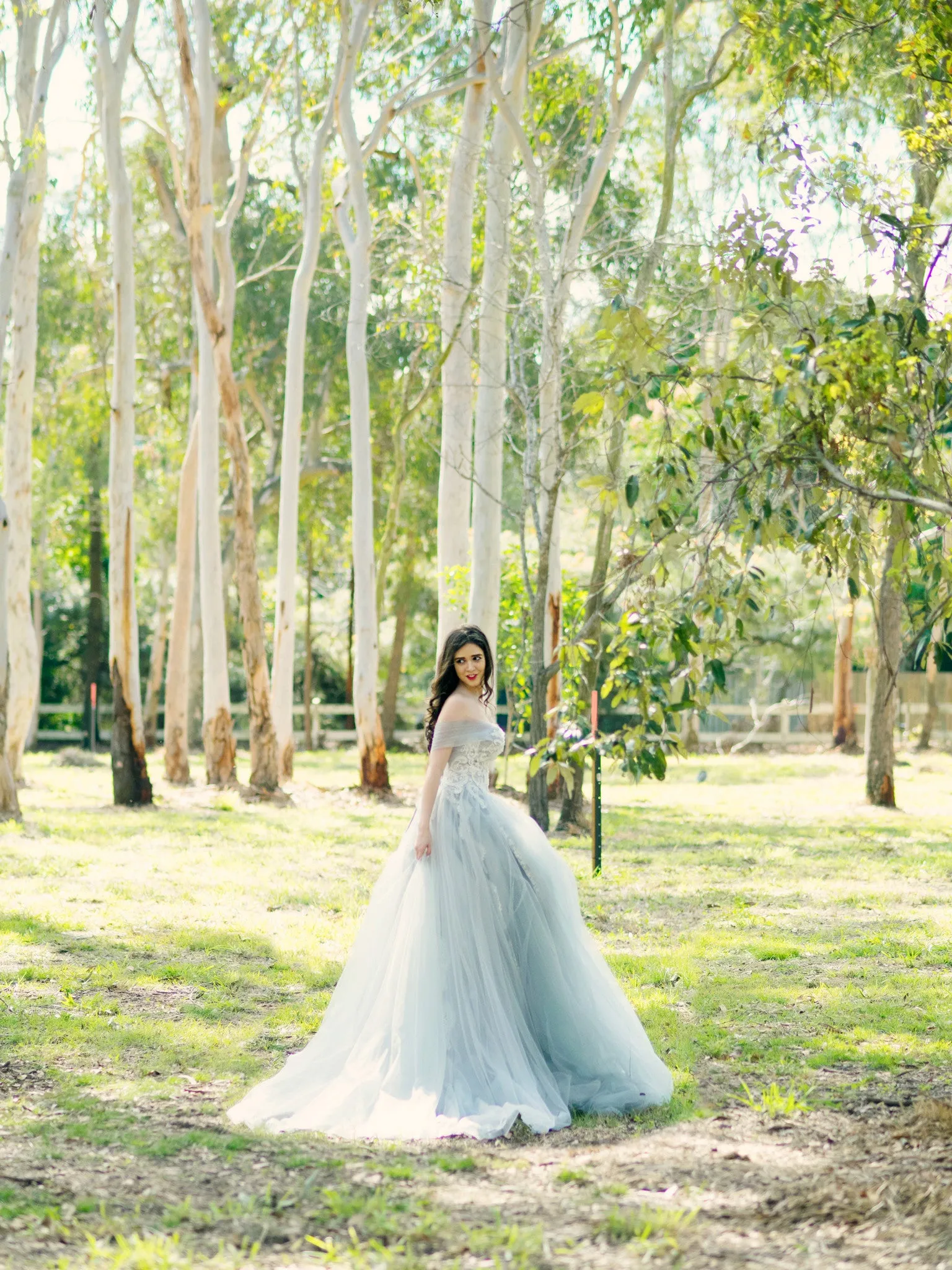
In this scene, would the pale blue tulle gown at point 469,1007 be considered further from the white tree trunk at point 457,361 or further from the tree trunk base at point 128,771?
the tree trunk base at point 128,771

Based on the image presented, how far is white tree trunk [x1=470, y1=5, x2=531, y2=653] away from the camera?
12.9m

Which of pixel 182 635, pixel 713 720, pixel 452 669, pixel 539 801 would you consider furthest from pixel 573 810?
pixel 713 720

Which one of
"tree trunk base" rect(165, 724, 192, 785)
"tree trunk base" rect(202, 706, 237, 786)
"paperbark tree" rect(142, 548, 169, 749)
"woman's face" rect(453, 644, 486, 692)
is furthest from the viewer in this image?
"paperbark tree" rect(142, 548, 169, 749)

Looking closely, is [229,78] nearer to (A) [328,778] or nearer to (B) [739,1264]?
(A) [328,778]

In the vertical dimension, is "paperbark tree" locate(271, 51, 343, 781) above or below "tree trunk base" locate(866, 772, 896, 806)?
above

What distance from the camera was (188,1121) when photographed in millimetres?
4812

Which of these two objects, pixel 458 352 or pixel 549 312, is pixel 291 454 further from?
pixel 549 312

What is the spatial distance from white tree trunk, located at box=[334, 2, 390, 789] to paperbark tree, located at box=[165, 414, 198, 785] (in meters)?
2.60

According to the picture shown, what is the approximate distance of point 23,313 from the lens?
1435 centimetres

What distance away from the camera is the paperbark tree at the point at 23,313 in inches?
509

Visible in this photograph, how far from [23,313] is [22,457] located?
1528mm

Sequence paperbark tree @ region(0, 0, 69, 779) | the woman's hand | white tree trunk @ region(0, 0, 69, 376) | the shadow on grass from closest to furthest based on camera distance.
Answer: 1. the woman's hand
2. the shadow on grass
3. white tree trunk @ region(0, 0, 69, 376)
4. paperbark tree @ region(0, 0, 69, 779)

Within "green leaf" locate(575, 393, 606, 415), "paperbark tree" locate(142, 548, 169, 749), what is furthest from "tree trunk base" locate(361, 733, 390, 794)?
"green leaf" locate(575, 393, 606, 415)

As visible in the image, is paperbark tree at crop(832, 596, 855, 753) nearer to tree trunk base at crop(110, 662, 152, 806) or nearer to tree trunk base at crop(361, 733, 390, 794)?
tree trunk base at crop(361, 733, 390, 794)
